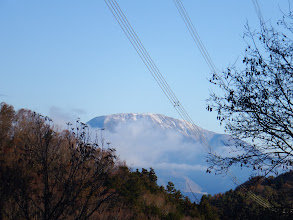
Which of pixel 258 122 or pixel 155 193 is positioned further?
pixel 155 193

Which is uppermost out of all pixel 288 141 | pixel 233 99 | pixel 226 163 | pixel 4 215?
pixel 233 99

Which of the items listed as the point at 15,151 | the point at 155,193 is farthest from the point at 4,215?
the point at 155,193

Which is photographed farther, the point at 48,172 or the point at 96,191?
the point at 96,191

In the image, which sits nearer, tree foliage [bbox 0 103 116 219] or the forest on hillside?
tree foliage [bbox 0 103 116 219]

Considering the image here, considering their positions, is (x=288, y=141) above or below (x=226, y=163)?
above

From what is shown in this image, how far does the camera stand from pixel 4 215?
17172mm

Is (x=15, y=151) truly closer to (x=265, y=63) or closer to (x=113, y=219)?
(x=113, y=219)

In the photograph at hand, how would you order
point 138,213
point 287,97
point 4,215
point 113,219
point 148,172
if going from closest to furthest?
point 287,97 < point 4,215 < point 113,219 < point 138,213 < point 148,172

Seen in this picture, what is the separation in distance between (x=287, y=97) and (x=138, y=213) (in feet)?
59.2

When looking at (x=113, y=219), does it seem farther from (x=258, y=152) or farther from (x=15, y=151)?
(x=15, y=151)

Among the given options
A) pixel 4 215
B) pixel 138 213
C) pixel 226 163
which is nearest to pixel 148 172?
pixel 138 213

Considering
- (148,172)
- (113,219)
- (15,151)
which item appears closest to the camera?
(113,219)

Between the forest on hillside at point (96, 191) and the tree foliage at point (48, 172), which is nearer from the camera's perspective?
the tree foliage at point (48, 172)

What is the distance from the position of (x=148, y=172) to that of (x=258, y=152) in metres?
30.5
